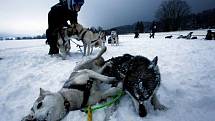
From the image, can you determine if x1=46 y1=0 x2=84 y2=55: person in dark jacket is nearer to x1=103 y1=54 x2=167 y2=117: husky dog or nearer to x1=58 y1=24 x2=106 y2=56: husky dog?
x1=58 y1=24 x2=106 y2=56: husky dog

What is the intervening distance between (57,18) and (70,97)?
698 cm

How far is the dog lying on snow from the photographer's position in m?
2.32

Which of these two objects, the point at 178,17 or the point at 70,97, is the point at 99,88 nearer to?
the point at 70,97

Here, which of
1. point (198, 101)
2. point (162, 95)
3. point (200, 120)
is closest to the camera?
point (200, 120)

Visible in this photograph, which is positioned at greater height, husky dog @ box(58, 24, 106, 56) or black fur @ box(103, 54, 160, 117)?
husky dog @ box(58, 24, 106, 56)

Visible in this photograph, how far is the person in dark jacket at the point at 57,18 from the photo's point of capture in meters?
9.16

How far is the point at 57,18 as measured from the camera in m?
9.31

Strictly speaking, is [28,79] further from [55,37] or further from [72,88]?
[55,37]

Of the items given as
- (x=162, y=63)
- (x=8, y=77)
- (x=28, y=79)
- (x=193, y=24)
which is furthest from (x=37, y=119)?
(x=193, y=24)

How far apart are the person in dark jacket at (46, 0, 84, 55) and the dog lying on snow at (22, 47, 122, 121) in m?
5.52

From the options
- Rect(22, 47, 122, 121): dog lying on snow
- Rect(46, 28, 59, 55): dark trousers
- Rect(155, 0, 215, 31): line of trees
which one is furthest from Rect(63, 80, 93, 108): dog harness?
Rect(155, 0, 215, 31): line of trees

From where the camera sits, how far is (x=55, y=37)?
9477 millimetres

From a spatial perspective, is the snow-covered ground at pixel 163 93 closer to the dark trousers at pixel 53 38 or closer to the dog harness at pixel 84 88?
the dog harness at pixel 84 88

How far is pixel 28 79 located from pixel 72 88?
2.60 meters
